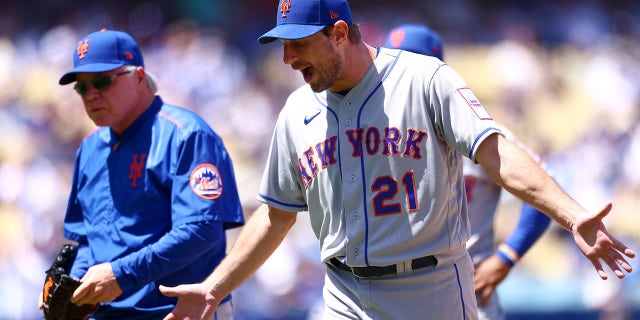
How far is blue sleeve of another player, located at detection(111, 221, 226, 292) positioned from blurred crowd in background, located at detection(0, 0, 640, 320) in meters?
6.04

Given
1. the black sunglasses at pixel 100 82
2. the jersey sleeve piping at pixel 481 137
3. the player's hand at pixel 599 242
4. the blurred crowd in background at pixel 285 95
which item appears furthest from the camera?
the blurred crowd in background at pixel 285 95

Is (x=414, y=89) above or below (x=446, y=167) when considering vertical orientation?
above

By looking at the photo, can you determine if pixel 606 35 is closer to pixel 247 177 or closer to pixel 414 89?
pixel 247 177

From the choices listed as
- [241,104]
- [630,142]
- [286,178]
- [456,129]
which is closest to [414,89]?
[456,129]

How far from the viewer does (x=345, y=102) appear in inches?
156

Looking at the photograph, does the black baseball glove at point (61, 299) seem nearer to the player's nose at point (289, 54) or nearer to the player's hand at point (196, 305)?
the player's hand at point (196, 305)

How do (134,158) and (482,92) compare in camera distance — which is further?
(482,92)

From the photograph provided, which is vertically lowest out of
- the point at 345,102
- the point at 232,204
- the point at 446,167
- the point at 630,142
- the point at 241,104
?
the point at 630,142

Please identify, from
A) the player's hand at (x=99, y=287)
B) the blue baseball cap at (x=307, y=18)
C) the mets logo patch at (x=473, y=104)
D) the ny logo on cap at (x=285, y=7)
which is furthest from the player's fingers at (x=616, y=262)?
the player's hand at (x=99, y=287)

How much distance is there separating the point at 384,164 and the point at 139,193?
4.45 feet

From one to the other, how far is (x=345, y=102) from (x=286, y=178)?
17.1 inches

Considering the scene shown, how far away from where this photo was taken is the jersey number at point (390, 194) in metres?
3.83

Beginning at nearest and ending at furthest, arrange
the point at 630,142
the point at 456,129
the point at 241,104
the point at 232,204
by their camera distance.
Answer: the point at 456,129, the point at 232,204, the point at 630,142, the point at 241,104

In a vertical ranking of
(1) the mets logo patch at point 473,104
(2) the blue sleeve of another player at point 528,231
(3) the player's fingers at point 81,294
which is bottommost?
(2) the blue sleeve of another player at point 528,231
